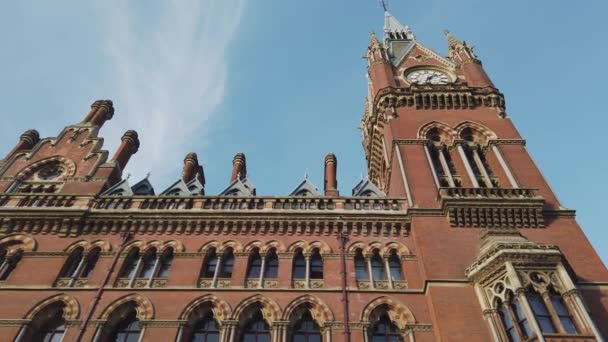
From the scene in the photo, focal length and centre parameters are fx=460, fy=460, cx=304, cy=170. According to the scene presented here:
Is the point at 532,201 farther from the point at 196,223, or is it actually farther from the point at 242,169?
the point at 242,169

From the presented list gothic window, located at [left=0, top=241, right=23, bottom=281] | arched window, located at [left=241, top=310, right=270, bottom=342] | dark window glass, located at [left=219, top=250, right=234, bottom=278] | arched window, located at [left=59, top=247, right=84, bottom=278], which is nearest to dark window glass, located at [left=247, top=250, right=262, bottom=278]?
dark window glass, located at [left=219, top=250, right=234, bottom=278]

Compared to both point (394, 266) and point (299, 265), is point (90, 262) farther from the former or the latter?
point (394, 266)

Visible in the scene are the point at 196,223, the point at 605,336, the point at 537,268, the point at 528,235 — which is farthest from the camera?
the point at 196,223

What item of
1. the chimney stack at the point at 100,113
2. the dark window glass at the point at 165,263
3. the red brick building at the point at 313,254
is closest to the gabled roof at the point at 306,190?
the red brick building at the point at 313,254

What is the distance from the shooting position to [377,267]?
18.0 meters

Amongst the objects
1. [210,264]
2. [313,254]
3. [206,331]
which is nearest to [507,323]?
[313,254]

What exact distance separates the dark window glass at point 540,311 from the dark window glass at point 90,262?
15679mm

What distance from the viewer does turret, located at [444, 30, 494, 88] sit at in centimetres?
2755

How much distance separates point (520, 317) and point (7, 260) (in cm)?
1857

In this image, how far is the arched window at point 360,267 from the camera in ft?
57.5

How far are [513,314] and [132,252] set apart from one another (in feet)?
45.9

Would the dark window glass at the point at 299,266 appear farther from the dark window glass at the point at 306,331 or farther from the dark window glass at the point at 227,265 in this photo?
the dark window glass at the point at 227,265

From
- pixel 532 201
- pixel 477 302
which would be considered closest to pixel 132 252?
pixel 477 302

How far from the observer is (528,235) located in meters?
17.6
